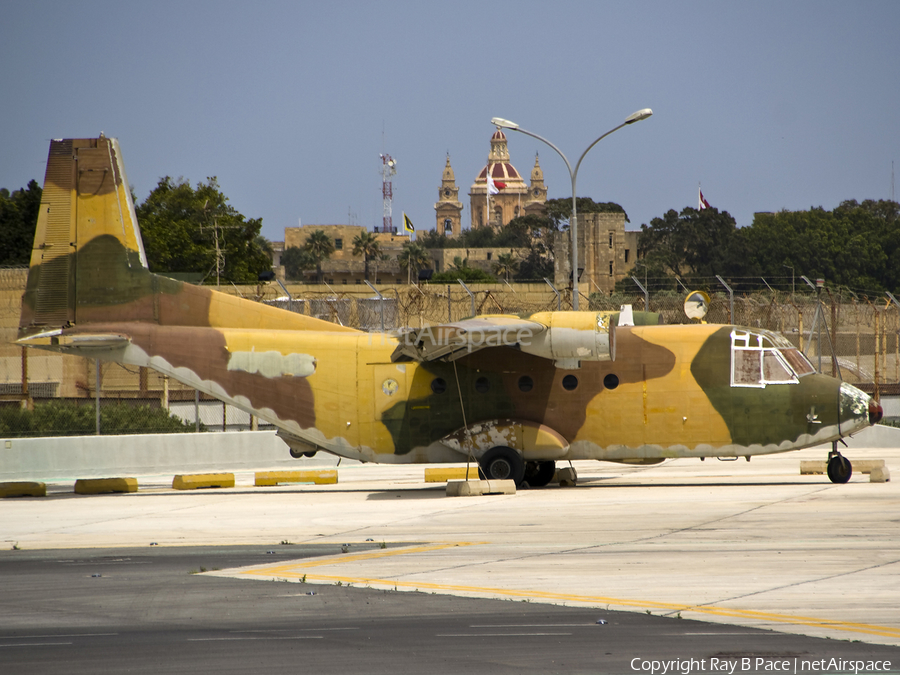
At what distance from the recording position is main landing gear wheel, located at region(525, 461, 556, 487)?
69.7ft

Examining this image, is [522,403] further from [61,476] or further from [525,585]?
[61,476]

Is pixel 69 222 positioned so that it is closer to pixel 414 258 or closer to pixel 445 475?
pixel 445 475

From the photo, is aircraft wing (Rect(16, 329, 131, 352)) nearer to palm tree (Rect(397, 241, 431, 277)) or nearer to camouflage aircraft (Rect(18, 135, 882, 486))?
camouflage aircraft (Rect(18, 135, 882, 486))

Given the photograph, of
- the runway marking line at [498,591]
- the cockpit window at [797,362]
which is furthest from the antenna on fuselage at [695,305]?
the runway marking line at [498,591]

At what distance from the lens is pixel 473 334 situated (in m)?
18.8

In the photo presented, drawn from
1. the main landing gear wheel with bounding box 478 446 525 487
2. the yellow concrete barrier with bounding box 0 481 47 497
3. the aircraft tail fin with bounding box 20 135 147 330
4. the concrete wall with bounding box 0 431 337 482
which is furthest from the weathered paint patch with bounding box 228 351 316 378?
the concrete wall with bounding box 0 431 337 482

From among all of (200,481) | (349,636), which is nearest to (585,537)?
(349,636)

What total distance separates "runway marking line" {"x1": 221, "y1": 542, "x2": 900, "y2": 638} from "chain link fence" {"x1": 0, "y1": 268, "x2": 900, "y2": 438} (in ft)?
47.8

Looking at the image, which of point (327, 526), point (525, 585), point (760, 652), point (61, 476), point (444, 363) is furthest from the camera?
point (61, 476)

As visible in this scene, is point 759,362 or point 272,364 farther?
point 272,364

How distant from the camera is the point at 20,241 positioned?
229 ft

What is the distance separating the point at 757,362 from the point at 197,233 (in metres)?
64.8

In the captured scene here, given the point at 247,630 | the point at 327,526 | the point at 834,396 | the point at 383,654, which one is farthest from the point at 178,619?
the point at 834,396

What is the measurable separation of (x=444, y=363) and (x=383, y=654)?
1296 cm
